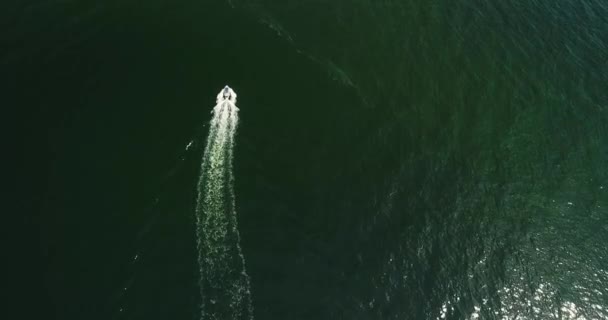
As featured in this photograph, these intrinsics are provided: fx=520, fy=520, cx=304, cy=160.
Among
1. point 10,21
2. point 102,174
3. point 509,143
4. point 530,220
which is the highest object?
point 509,143

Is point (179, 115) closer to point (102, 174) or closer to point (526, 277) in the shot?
point (102, 174)

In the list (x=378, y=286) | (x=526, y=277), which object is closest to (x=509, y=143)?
(x=526, y=277)

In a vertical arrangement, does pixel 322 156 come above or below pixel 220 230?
above

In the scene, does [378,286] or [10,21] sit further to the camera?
[10,21]

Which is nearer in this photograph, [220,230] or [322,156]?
[220,230]

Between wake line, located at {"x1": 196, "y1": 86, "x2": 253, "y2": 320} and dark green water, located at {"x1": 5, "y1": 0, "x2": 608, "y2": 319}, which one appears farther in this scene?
dark green water, located at {"x1": 5, "y1": 0, "x2": 608, "y2": 319}
